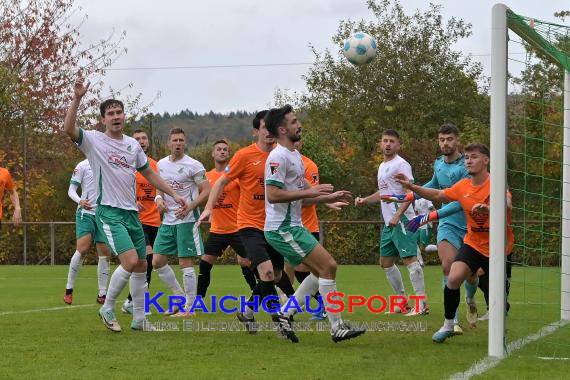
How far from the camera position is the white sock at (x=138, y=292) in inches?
402

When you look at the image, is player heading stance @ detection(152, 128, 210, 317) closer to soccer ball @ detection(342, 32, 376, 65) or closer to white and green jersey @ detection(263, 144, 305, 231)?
white and green jersey @ detection(263, 144, 305, 231)

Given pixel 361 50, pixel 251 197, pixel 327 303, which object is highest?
pixel 361 50

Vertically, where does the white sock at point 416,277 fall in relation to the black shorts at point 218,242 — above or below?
below

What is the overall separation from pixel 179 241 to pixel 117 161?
2.61m

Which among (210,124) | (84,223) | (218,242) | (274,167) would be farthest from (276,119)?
(210,124)

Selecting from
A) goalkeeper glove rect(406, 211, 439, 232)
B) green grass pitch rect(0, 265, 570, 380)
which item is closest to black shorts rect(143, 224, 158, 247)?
green grass pitch rect(0, 265, 570, 380)

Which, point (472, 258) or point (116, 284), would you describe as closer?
point (472, 258)

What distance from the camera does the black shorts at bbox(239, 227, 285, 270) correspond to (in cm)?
979

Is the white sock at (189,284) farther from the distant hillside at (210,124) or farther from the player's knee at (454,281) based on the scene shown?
the distant hillside at (210,124)

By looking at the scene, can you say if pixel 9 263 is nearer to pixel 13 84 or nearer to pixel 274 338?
pixel 13 84

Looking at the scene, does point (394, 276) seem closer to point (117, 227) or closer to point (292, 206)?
point (292, 206)

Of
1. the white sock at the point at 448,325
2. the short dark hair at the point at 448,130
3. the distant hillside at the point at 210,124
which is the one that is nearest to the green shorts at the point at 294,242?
the white sock at the point at 448,325

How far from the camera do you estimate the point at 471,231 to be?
30.7 ft

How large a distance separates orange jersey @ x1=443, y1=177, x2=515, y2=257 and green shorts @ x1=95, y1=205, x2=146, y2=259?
305cm
